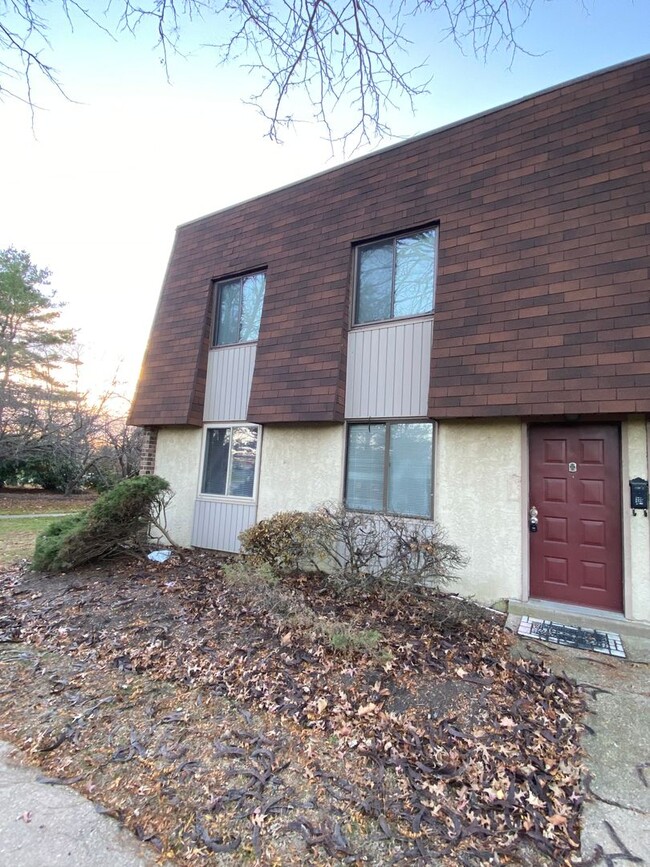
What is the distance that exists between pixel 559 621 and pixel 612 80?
21.6 ft

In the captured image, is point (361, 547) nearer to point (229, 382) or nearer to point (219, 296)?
point (229, 382)

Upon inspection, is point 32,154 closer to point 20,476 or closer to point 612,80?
point 612,80

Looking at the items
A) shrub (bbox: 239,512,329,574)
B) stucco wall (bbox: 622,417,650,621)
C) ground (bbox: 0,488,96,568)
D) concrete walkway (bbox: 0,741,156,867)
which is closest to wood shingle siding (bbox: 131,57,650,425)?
stucco wall (bbox: 622,417,650,621)

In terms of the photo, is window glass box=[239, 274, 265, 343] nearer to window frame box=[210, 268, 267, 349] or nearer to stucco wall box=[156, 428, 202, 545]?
window frame box=[210, 268, 267, 349]

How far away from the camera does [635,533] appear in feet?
15.2

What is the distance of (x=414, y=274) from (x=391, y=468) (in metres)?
2.97

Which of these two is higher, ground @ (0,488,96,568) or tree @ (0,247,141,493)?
tree @ (0,247,141,493)

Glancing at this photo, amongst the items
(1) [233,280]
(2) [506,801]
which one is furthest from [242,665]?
(1) [233,280]

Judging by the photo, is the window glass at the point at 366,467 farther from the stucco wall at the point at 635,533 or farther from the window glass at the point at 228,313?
the window glass at the point at 228,313

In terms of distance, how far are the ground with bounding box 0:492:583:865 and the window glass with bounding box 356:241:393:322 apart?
13.8ft

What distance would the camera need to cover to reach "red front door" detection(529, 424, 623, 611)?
15.9ft

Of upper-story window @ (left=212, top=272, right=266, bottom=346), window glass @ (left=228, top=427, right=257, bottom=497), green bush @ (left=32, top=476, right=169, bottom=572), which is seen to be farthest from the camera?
upper-story window @ (left=212, top=272, right=266, bottom=346)

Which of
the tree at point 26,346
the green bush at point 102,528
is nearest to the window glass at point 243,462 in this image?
the green bush at point 102,528

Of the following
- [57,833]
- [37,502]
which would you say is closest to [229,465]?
[57,833]
